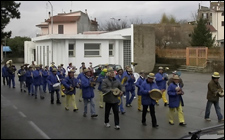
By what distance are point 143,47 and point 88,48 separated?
5.34m

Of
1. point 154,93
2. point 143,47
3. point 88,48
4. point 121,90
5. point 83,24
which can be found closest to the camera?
point 154,93

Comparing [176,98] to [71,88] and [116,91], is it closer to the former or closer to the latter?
[116,91]

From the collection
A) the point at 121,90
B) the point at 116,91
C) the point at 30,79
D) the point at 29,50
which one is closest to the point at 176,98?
the point at 121,90

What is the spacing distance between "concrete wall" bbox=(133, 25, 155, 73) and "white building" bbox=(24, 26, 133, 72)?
58 centimetres

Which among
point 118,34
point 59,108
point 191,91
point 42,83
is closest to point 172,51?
point 118,34

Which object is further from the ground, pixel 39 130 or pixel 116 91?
pixel 116 91

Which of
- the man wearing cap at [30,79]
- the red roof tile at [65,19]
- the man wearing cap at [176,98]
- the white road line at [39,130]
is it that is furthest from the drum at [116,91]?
the red roof tile at [65,19]

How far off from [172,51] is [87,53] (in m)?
9.76

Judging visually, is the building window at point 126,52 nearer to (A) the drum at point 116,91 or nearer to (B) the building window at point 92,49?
(B) the building window at point 92,49

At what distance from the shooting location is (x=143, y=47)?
105 feet

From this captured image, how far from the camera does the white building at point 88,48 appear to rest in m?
30.6

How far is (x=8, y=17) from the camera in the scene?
677cm

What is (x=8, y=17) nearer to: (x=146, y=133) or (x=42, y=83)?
(x=146, y=133)

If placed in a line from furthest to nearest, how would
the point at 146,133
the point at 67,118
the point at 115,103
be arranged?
the point at 67,118, the point at 115,103, the point at 146,133
